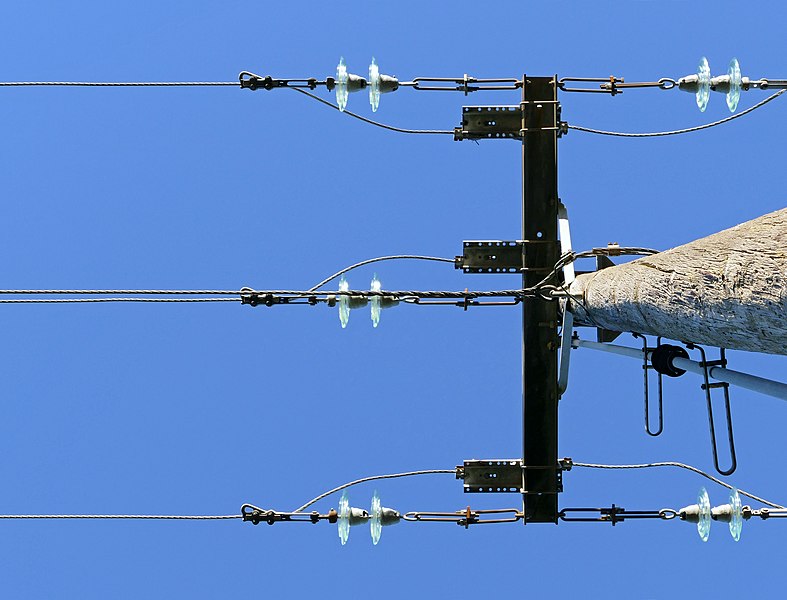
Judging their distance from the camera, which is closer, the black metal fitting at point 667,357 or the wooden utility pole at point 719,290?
the wooden utility pole at point 719,290

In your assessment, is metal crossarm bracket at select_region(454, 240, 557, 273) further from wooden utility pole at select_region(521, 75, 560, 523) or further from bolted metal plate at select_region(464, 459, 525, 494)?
bolted metal plate at select_region(464, 459, 525, 494)

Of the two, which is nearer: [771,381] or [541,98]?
[771,381]

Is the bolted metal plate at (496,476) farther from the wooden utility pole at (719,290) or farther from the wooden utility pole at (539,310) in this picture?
the wooden utility pole at (719,290)

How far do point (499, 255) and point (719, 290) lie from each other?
434 centimetres

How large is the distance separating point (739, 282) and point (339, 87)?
17.7ft

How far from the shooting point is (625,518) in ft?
28.8

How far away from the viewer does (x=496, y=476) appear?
9.16 meters

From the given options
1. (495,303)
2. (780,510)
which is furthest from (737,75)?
(780,510)

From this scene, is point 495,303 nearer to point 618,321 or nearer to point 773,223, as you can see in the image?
point 618,321

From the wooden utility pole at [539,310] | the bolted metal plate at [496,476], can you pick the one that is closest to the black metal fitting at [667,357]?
the wooden utility pole at [539,310]

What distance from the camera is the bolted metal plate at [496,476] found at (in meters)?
9.14

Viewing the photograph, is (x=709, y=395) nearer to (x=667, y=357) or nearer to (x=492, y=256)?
(x=667, y=357)

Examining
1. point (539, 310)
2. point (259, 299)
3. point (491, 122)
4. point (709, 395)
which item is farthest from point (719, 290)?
point (491, 122)

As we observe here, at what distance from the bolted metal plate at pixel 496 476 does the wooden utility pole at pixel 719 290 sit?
246 centimetres
